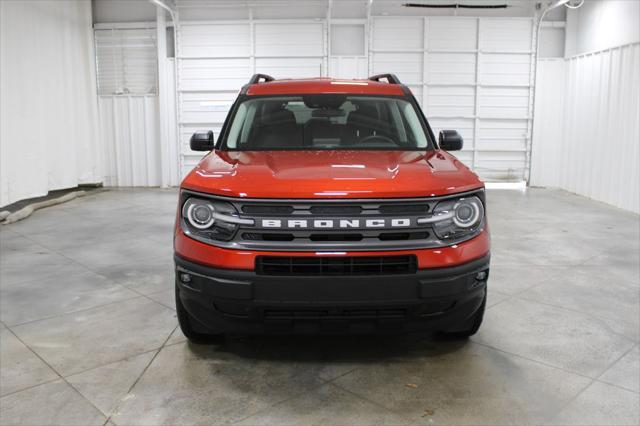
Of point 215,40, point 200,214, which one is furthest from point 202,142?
point 215,40

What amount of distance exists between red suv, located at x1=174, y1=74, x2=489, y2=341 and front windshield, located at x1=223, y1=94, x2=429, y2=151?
2.15 feet

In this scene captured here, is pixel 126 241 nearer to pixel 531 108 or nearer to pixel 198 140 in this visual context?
pixel 198 140

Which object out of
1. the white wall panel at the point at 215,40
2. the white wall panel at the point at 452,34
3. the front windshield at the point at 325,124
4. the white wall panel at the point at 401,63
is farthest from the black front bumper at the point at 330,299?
the white wall panel at the point at 452,34

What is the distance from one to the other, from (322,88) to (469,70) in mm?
8922

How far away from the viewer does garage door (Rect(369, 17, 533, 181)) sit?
39.5 ft

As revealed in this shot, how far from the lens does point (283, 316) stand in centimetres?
282

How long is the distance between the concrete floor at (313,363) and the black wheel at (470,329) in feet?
0.24

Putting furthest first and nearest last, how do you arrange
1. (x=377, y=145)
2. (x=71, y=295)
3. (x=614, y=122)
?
(x=614, y=122)
(x=71, y=295)
(x=377, y=145)

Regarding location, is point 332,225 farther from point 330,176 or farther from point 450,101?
point 450,101

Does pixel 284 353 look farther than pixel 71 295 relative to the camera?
No

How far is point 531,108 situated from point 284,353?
10527 mm

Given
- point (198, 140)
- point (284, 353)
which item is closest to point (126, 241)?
point (198, 140)

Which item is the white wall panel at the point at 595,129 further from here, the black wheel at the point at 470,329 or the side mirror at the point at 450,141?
the black wheel at the point at 470,329

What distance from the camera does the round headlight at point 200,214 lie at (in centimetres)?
286
